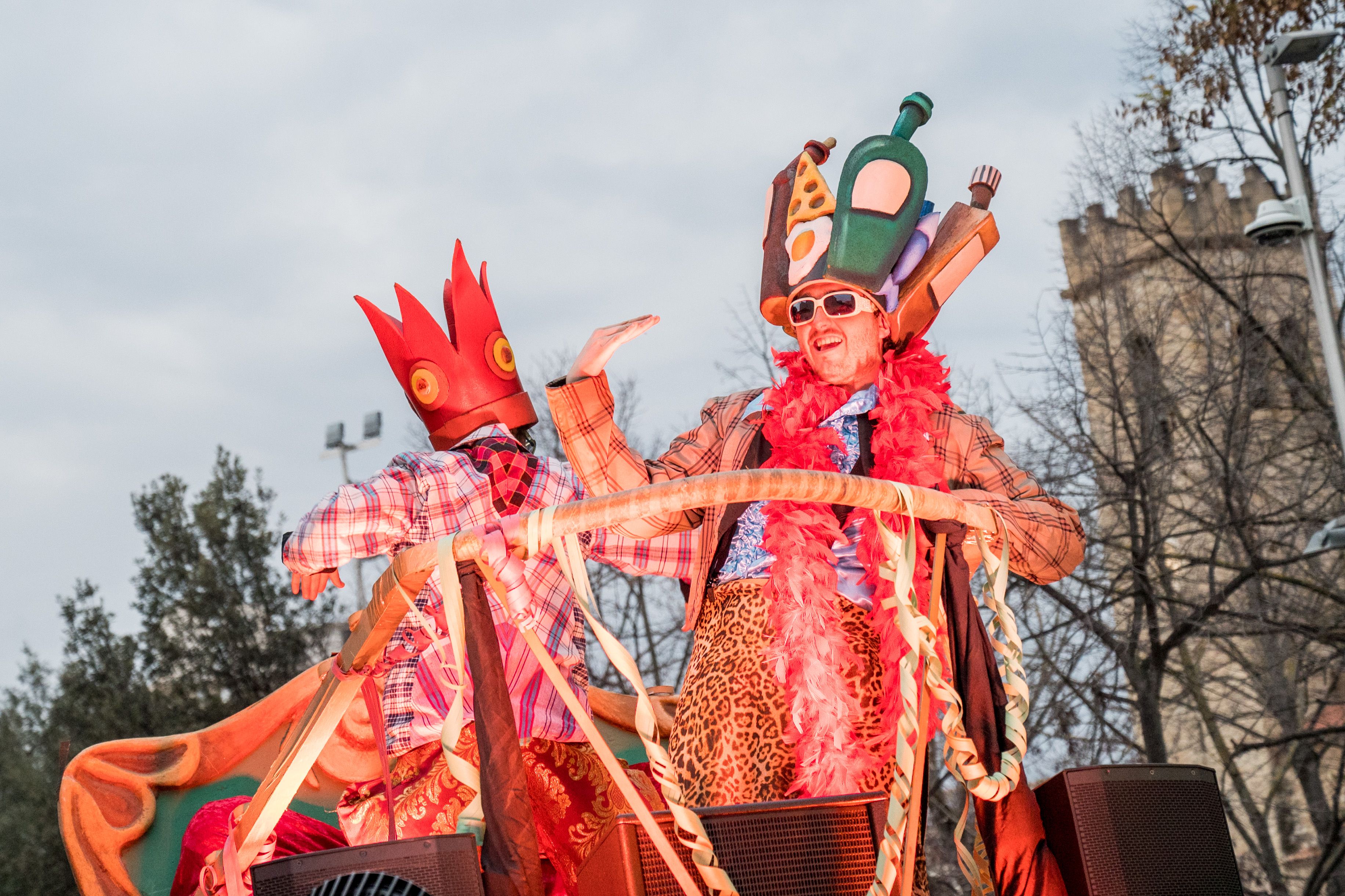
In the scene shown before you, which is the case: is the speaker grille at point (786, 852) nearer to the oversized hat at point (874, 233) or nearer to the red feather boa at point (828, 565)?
the red feather boa at point (828, 565)

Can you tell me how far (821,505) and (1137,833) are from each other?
37.5 inches

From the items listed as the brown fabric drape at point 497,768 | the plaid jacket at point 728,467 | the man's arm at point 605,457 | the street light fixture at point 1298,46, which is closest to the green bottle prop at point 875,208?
the plaid jacket at point 728,467

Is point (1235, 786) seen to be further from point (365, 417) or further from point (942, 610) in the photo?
point (365, 417)

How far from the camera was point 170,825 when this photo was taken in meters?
4.55

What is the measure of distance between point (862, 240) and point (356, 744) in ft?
8.80

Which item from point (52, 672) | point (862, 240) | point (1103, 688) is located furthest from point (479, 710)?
point (52, 672)

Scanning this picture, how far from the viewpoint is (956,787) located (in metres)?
12.1

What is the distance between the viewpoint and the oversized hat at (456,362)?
427 cm

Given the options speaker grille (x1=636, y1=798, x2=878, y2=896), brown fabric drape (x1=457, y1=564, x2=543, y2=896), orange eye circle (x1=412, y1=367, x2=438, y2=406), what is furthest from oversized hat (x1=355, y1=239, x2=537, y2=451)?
speaker grille (x1=636, y1=798, x2=878, y2=896)

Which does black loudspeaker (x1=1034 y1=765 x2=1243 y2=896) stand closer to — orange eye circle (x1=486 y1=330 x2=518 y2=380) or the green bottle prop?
the green bottle prop

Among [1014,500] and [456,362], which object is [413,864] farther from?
[456,362]

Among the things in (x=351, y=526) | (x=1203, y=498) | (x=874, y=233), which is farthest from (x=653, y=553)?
(x=1203, y=498)

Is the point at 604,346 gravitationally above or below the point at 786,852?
above

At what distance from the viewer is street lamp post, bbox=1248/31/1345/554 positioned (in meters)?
8.75
